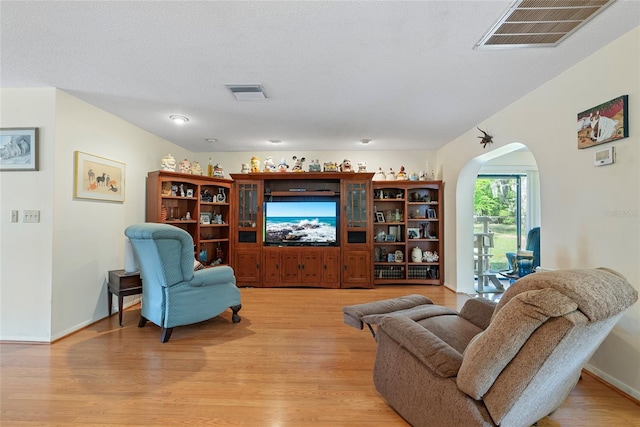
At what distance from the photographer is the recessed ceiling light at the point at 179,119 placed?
3.64 metres

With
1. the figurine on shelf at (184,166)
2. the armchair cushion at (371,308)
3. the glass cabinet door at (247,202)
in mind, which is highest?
the figurine on shelf at (184,166)

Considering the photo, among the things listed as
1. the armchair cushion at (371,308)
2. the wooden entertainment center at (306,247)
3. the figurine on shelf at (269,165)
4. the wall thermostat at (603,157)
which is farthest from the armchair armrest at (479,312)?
the figurine on shelf at (269,165)

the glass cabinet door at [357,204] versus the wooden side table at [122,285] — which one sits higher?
the glass cabinet door at [357,204]

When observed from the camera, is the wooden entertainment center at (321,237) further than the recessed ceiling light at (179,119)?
Yes

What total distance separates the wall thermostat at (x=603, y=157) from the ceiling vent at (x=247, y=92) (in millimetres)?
2839

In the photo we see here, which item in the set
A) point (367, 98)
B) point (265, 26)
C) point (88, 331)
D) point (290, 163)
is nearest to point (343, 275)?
point (290, 163)

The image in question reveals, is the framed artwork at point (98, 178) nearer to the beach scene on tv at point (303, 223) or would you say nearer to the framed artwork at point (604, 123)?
the beach scene on tv at point (303, 223)

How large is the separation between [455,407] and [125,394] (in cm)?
210

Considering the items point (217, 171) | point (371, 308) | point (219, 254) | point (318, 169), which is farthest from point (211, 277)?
point (318, 169)

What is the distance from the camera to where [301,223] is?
5.20 m

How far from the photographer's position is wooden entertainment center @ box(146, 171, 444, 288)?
503 centimetres

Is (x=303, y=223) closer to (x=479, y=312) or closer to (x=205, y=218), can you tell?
(x=205, y=218)

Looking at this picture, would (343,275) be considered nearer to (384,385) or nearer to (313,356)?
(313,356)

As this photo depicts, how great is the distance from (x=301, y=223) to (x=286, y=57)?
3.23 meters
